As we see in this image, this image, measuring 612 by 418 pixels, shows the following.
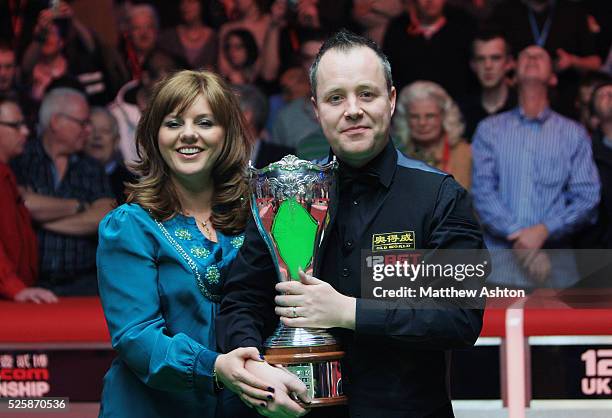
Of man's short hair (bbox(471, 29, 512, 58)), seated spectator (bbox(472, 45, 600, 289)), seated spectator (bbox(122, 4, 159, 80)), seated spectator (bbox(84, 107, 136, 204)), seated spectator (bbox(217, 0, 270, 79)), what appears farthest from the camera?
seated spectator (bbox(122, 4, 159, 80))

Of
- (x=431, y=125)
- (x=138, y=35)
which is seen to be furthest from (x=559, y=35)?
(x=138, y=35)

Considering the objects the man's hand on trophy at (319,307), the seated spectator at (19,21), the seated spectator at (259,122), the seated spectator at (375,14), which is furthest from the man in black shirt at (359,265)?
the seated spectator at (19,21)

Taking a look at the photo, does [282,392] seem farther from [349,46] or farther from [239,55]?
[239,55]

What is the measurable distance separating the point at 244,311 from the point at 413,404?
0.48 metres

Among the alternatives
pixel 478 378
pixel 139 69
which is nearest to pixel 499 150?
pixel 478 378

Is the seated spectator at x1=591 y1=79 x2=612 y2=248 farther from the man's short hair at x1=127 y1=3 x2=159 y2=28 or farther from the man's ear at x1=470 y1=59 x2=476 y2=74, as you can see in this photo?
the man's short hair at x1=127 y1=3 x2=159 y2=28

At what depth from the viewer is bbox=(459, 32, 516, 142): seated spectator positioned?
623 centimetres

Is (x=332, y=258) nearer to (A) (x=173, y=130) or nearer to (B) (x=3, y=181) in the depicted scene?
(A) (x=173, y=130)

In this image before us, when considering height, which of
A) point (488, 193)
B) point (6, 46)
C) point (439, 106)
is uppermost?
point (6, 46)

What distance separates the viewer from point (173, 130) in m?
2.87

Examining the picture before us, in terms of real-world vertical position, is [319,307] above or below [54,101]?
below

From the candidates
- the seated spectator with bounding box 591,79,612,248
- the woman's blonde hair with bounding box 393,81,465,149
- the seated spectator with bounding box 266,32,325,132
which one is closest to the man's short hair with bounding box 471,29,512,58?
the woman's blonde hair with bounding box 393,81,465,149

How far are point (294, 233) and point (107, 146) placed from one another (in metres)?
4.07

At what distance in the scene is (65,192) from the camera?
648 cm
